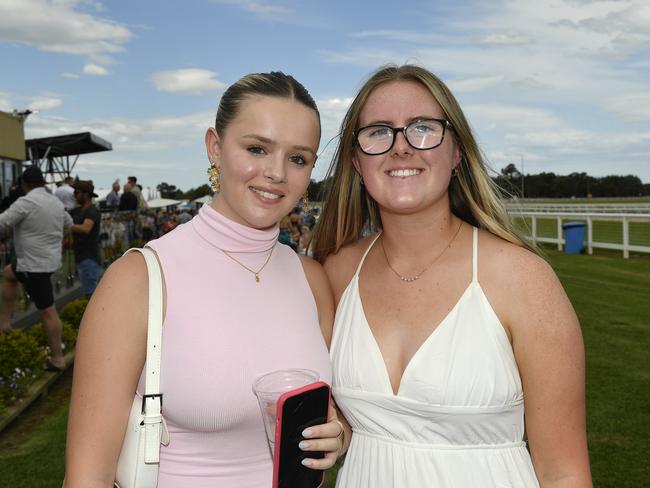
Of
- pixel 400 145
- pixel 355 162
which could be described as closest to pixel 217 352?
pixel 400 145

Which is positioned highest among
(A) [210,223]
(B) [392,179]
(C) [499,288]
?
(B) [392,179]

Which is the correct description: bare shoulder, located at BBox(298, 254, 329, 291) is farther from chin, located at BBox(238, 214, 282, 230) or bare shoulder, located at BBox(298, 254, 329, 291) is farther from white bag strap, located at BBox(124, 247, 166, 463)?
white bag strap, located at BBox(124, 247, 166, 463)

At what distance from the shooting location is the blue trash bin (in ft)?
62.8

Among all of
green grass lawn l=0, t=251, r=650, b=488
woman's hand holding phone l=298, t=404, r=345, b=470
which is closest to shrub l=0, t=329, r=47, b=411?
green grass lawn l=0, t=251, r=650, b=488

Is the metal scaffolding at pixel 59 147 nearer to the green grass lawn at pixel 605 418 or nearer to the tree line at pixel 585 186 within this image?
the green grass lawn at pixel 605 418

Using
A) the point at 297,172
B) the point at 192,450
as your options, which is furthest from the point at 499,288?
the point at 192,450

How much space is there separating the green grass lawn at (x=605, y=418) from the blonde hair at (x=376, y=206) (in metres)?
2.63

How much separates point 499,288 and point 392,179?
579 millimetres

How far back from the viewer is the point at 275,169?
2281 mm

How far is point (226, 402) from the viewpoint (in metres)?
2.10

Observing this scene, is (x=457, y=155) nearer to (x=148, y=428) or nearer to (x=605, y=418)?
(x=148, y=428)

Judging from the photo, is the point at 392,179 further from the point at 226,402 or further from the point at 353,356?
the point at 226,402

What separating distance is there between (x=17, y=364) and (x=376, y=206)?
5364 mm

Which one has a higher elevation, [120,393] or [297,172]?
[297,172]
